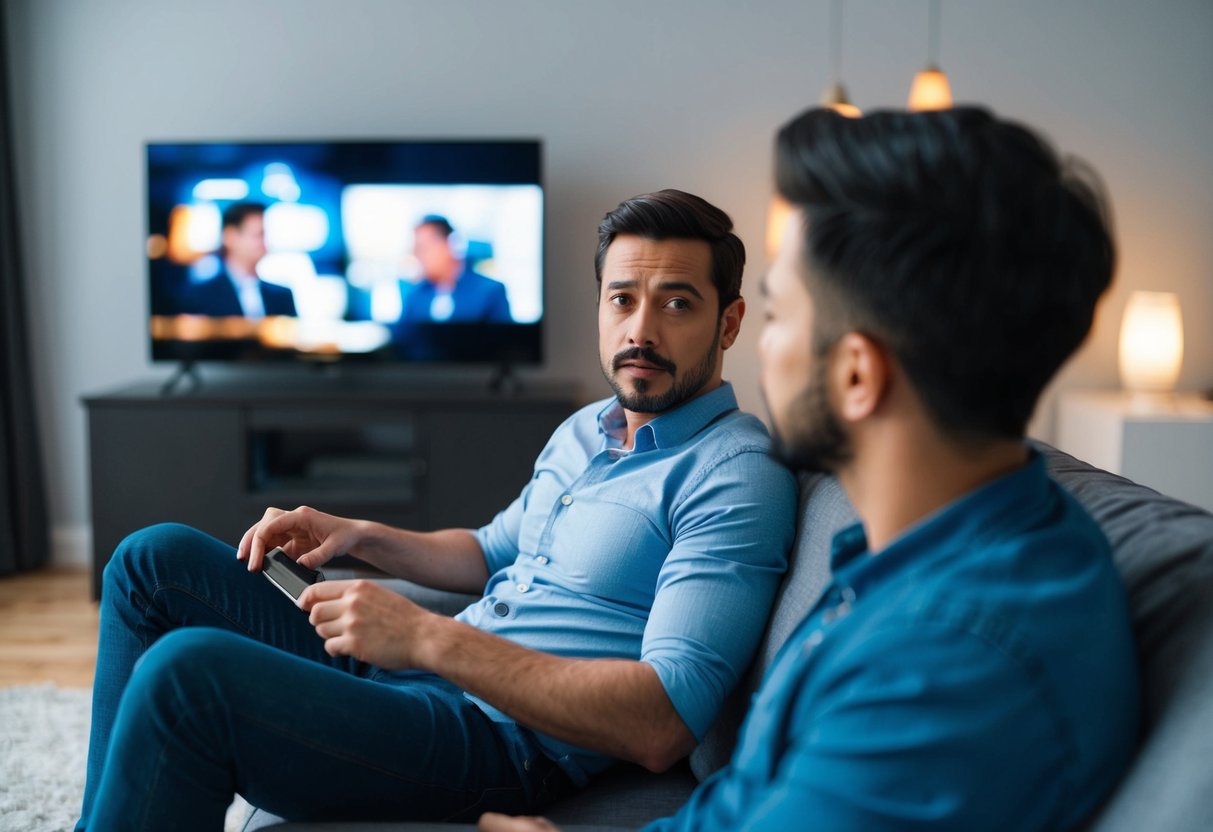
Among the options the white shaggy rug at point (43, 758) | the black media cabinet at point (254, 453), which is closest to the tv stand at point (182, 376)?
the black media cabinet at point (254, 453)

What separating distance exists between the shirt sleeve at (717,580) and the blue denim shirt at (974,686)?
385 mm

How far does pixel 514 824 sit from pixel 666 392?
2.39 ft

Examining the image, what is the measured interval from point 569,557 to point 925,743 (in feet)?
2.63

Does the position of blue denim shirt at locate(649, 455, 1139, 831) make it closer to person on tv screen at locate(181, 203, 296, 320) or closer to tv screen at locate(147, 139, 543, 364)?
tv screen at locate(147, 139, 543, 364)

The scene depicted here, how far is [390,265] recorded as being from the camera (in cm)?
363

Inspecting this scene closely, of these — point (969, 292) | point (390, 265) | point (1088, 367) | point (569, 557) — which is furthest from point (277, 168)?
point (969, 292)

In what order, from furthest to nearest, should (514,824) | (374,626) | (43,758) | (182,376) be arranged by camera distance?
1. (182,376)
2. (43,758)
3. (374,626)
4. (514,824)

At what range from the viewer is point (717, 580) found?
131 cm

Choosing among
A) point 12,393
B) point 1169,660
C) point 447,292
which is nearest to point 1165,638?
point 1169,660

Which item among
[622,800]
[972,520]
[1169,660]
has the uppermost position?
[972,520]

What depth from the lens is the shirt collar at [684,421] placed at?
5.11 ft

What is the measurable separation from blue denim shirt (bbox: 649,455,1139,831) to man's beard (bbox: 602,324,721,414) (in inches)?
29.0

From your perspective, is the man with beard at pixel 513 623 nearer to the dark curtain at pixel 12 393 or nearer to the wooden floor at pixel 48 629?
the wooden floor at pixel 48 629

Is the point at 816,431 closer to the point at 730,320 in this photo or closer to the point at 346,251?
the point at 730,320
